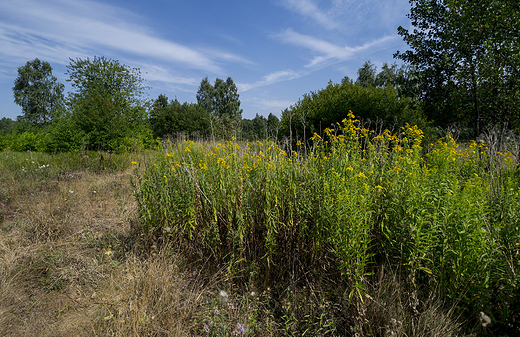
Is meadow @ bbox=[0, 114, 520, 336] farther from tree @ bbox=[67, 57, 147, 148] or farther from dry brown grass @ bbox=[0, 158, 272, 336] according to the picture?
tree @ bbox=[67, 57, 147, 148]

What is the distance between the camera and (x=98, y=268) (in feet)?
10.3

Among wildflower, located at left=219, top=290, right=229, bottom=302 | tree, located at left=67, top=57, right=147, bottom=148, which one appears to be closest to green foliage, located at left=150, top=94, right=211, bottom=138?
tree, located at left=67, top=57, right=147, bottom=148

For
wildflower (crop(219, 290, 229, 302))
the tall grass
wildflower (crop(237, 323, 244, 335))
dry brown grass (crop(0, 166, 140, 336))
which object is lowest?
dry brown grass (crop(0, 166, 140, 336))

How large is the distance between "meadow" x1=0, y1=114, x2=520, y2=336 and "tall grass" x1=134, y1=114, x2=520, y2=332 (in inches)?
0.6

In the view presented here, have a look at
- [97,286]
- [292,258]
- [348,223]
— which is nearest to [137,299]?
[97,286]

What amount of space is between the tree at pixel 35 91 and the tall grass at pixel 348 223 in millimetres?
50295

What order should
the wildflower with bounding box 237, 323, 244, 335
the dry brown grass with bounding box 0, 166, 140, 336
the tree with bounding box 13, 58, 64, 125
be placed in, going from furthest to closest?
1. the tree with bounding box 13, 58, 64, 125
2. the dry brown grass with bounding box 0, 166, 140, 336
3. the wildflower with bounding box 237, 323, 244, 335

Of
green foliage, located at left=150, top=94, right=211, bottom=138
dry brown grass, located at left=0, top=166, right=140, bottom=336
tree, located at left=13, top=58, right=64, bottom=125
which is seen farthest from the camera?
tree, located at left=13, top=58, right=64, bottom=125

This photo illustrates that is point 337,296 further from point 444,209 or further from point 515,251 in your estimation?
point 515,251

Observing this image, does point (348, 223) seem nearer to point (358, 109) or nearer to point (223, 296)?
point (223, 296)

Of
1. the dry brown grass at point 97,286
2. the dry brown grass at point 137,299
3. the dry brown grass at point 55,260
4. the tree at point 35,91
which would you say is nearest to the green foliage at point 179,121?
the dry brown grass at point 55,260

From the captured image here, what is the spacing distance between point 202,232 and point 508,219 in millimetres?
2773

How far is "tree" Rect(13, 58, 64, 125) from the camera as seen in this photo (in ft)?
134

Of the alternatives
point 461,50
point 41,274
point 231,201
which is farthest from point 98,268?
point 461,50
